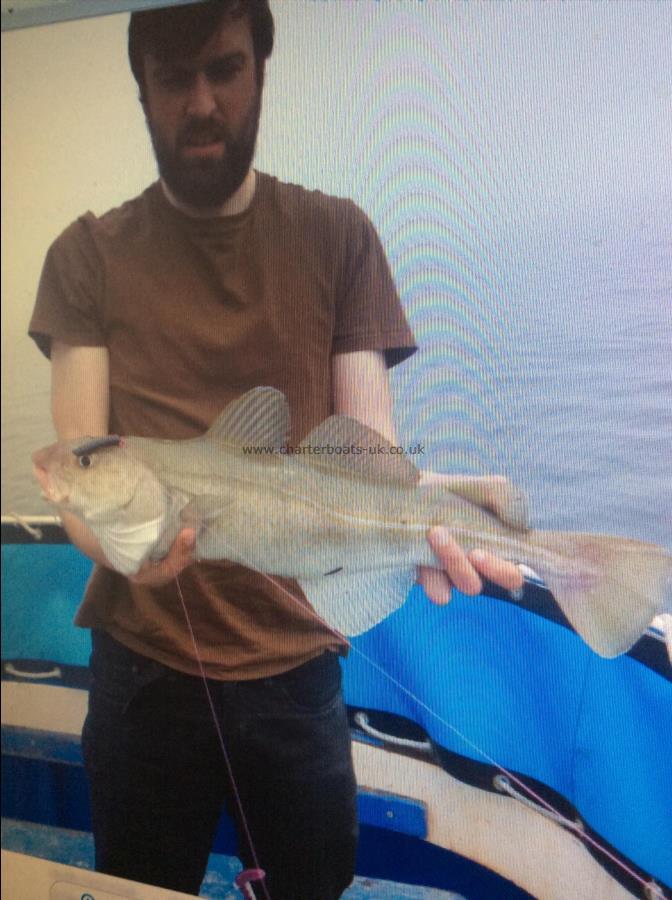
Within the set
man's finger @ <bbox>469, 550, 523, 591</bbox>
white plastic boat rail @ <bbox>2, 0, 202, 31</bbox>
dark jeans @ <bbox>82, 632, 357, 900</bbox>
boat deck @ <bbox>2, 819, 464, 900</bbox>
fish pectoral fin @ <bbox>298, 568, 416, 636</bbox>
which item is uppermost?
white plastic boat rail @ <bbox>2, 0, 202, 31</bbox>

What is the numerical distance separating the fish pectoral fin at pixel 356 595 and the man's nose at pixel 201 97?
0.51 meters

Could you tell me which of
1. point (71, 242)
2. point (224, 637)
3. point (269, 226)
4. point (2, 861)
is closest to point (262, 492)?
point (224, 637)

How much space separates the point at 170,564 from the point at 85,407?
21 centimetres

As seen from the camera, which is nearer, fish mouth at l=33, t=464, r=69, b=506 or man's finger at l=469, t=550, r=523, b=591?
man's finger at l=469, t=550, r=523, b=591

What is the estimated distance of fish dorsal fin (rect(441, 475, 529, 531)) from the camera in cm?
69

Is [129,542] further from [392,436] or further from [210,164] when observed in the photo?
[210,164]

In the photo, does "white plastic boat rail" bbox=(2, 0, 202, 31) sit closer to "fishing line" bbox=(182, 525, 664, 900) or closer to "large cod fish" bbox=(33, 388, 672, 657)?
"large cod fish" bbox=(33, 388, 672, 657)

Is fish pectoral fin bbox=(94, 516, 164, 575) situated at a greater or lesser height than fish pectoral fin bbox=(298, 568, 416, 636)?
greater

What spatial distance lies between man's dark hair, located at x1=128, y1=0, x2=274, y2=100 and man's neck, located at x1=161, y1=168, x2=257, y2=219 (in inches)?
4.1

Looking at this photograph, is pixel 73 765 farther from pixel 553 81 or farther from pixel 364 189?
pixel 553 81

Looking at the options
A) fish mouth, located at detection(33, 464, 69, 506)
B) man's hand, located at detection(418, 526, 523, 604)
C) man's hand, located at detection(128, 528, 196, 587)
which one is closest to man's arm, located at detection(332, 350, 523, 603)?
man's hand, located at detection(418, 526, 523, 604)

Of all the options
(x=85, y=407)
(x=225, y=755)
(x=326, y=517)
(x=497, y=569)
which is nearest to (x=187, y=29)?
(x=85, y=407)

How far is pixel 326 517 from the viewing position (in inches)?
29.2

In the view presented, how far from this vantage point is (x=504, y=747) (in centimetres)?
71
